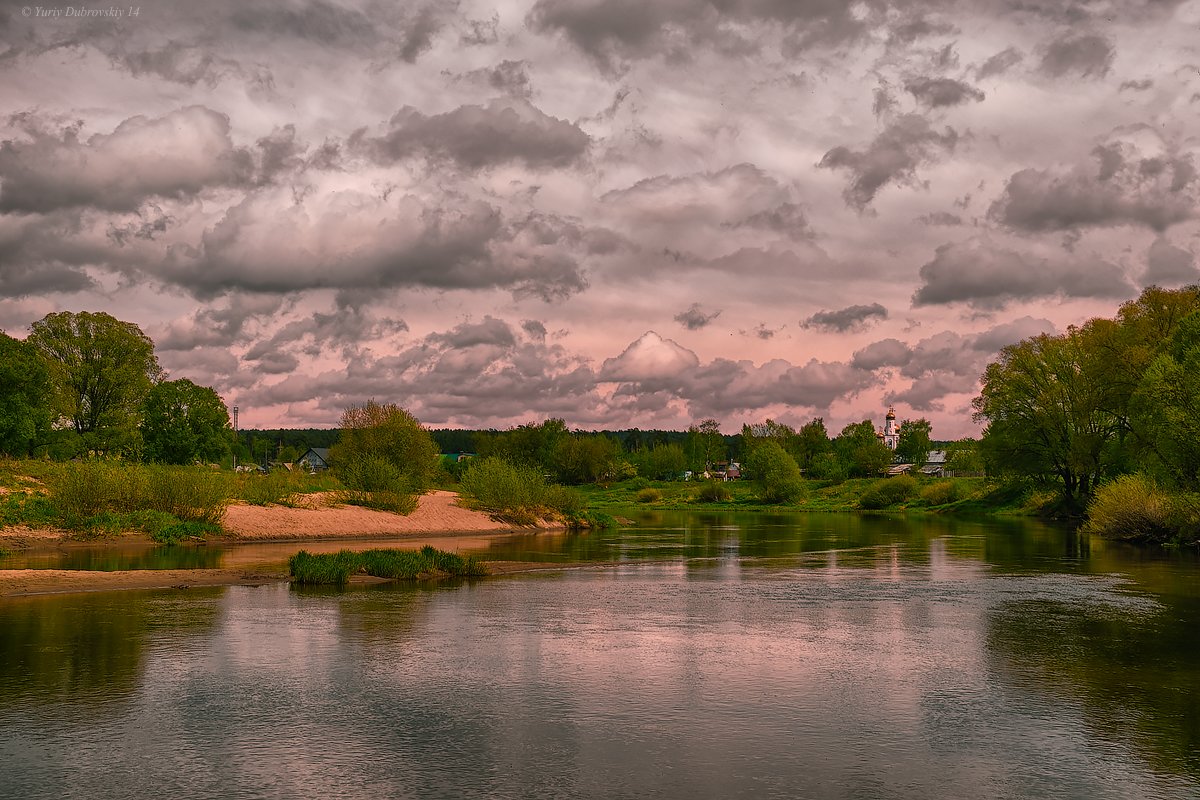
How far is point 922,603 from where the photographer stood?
25781 millimetres

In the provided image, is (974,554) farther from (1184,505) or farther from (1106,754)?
(1106,754)

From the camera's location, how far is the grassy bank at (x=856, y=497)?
336 feet

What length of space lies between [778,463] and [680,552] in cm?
8290

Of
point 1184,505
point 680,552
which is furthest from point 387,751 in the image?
point 1184,505

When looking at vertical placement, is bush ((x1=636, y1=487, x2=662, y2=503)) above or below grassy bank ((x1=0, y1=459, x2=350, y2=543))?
below

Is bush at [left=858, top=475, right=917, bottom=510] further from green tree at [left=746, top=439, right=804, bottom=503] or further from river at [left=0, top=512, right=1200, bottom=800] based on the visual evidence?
river at [left=0, top=512, right=1200, bottom=800]

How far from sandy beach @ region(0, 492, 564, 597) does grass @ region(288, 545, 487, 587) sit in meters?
0.61

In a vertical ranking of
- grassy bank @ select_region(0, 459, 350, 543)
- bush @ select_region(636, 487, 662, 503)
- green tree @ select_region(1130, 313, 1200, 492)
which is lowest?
bush @ select_region(636, 487, 662, 503)

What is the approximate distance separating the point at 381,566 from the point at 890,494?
94928 mm

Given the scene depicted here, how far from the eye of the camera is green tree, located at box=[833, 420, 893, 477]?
541 ft

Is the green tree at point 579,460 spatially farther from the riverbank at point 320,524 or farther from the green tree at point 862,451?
the riverbank at point 320,524

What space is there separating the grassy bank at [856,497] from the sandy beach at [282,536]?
29893 mm

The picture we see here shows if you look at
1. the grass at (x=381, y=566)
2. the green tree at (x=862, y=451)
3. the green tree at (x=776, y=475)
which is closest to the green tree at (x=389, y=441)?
the grass at (x=381, y=566)

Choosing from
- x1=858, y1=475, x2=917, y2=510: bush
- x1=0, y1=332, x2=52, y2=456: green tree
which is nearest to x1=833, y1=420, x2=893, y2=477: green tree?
x1=858, y1=475, x2=917, y2=510: bush
